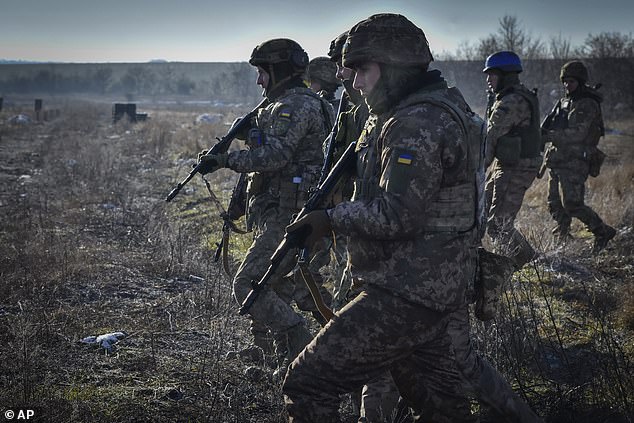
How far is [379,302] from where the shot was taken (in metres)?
2.81

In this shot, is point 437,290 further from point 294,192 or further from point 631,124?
point 631,124

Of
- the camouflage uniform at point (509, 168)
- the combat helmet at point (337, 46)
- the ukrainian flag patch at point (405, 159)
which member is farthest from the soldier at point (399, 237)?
the camouflage uniform at point (509, 168)

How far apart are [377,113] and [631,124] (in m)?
31.0

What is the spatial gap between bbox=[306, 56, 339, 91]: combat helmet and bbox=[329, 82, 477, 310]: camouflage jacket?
3.41 metres

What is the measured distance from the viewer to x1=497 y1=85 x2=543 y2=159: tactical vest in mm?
6449

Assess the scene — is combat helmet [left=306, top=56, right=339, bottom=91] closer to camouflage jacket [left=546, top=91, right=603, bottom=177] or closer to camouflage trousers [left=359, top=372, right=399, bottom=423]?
camouflage trousers [left=359, top=372, right=399, bottom=423]

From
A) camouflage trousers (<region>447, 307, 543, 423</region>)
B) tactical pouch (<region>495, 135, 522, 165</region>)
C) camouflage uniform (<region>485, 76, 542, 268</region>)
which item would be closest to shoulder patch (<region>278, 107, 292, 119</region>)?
camouflage trousers (<region>447, 307, 543, 423</region>)

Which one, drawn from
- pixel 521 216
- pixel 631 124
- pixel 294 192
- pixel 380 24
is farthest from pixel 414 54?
pixel 631 124

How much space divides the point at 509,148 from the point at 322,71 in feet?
6.36

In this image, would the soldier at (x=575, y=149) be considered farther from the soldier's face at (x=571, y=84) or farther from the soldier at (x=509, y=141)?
the soldier at (x=509, y=141)

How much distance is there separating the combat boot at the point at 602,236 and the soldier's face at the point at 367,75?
6.05 meters

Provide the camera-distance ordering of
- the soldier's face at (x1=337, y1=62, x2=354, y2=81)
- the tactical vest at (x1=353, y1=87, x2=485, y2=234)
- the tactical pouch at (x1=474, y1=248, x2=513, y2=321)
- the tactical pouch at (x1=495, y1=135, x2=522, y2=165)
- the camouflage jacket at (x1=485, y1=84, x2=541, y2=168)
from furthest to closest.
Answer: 1. the tactical pouch at (x1=495, y1=135, x2=522, y2=165)
2. the camouflage jacket at (x1=485, y1=84, x2=541, y2=168)
3. the soldier's face at (x1=337, y1=62, x2=354, y2=81)
4. the tactical pouch at (x1=474, y1=248, x2=513, y2=321)
5. the tactical vest at (x1=353, y1=87, x2=485, y2=234)

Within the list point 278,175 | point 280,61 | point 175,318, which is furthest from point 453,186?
point 175,318

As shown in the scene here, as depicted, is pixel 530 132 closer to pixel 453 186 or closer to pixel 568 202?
pixel 568 202
